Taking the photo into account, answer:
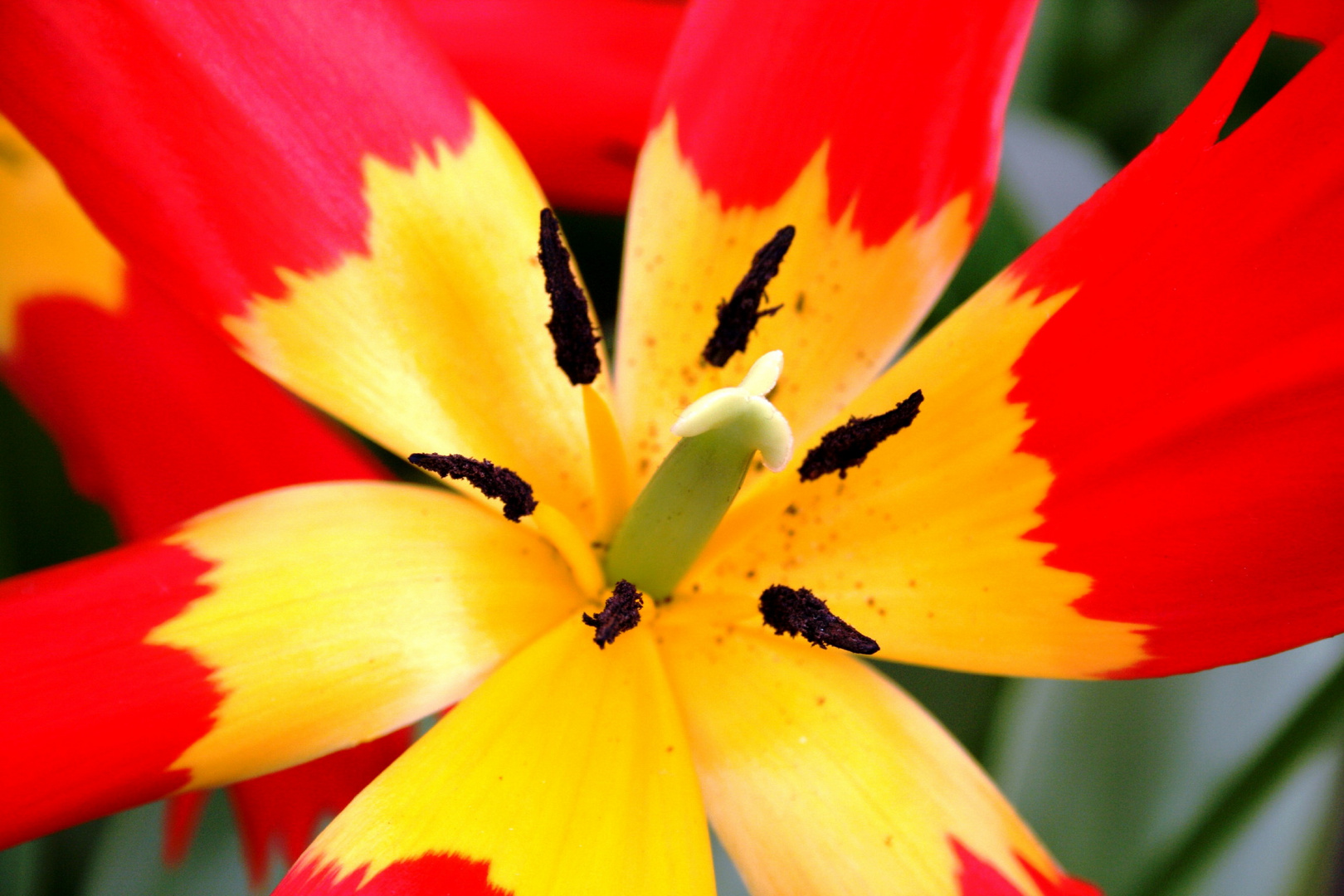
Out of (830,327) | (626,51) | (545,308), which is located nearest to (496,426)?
(545,308)

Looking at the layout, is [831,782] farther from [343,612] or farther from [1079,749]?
[1079,749]

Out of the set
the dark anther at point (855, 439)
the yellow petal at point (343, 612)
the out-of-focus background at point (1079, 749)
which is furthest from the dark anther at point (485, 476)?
the out-of-focus background at point (1079, 749)

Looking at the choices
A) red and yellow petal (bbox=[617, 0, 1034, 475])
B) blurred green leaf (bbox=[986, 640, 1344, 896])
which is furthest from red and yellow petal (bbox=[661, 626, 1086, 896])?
blurred green leaf (bbox=[986, 640, 1344, 896])

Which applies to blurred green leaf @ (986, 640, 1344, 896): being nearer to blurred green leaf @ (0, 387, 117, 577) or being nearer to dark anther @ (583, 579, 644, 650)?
dark anther @ (583, 579, 644, 650)

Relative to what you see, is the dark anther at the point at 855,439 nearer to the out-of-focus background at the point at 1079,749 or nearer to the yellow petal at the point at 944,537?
the yellow petal at the point at 944,537

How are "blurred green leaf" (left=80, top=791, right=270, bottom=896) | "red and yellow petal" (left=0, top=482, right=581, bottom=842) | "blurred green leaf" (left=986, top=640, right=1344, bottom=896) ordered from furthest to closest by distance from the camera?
"blurred green leaf" (left=986, top=640, right=1344, bottom=896) < "blurred green leaf" (left=80, top=791, right=270, bottom=896) < "red and yellow petal" (left=0, top=482, right=581, bottom=842)

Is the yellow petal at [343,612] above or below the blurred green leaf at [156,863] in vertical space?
above
